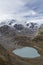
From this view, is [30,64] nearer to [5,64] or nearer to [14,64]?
[14,64]

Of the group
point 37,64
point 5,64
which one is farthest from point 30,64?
point 5,64

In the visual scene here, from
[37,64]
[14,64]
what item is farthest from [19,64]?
[37,64]

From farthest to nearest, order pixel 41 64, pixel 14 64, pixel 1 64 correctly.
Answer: pixel 41 64 < pixel 14 64 < pixel 1 64

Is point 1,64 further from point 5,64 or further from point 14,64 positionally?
point 14,64

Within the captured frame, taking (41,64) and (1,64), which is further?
(41,64)

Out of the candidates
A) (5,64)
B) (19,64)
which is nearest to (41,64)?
(19,64)

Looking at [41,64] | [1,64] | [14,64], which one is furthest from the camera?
[41,64]

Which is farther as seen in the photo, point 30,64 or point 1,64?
point 30,64

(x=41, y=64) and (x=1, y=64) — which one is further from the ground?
(x=1, y=64)

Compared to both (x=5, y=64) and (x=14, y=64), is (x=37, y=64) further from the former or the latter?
(x=5, y=64)
